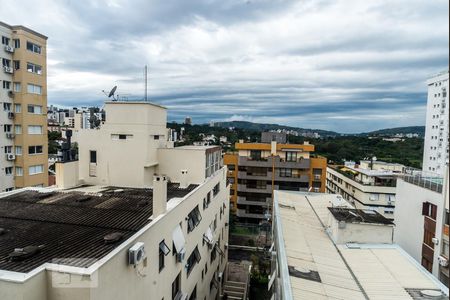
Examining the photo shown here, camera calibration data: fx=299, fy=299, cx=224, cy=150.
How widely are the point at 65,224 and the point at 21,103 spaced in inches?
904

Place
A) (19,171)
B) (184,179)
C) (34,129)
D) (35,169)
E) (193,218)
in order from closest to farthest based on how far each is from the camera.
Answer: (193,218) < (184,179) < (19,171) < (34,129) < (35,169)

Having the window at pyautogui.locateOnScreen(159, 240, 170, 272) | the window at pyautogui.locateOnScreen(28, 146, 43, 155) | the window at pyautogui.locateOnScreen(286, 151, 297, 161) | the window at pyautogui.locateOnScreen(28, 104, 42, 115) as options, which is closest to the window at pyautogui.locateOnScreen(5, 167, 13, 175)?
the window at pyautogui.locateOnScreen(28, 146, 43, 155)

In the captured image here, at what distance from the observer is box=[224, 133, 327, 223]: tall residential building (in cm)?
3809

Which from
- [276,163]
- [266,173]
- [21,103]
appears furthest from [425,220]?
[21,103]

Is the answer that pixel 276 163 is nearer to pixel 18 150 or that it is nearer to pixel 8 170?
pixel 18 150

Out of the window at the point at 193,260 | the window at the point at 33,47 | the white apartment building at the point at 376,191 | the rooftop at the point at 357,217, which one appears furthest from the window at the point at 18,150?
the white apartment building at the point at 376,191

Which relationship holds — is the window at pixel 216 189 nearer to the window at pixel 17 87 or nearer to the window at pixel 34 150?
the window at pixel 34 150

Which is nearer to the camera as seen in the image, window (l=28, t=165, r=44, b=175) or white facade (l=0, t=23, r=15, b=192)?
white facade (l=0, t=23, r=15, b=192)

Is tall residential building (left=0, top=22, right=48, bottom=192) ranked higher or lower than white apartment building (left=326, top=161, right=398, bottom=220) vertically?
higher

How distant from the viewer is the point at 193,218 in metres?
13.5

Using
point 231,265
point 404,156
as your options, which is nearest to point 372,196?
point 231,265

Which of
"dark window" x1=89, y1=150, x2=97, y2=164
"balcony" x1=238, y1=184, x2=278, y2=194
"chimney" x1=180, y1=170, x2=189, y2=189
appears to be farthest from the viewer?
"balcony" x1=238, y1=184, x2=278, y2=194

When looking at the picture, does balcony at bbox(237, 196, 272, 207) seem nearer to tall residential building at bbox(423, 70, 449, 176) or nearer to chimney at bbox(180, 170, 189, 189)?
chimney at bbox(180, 170, 189, 189)

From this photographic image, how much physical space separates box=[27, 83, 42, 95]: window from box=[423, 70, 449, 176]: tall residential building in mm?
67144
